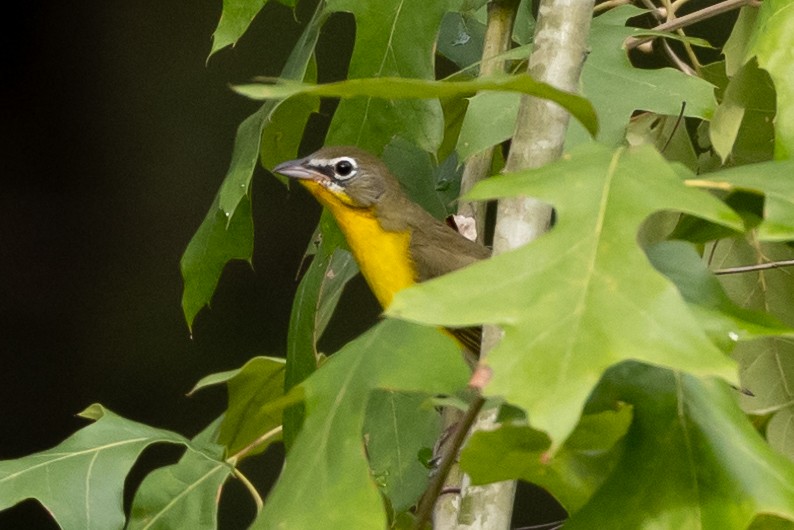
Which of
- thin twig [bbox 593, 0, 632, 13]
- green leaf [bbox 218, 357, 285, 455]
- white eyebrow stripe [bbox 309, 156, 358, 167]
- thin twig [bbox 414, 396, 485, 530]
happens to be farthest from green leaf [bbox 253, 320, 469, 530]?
white eyebrow stripe [bbox 309, 156, 358, 167]

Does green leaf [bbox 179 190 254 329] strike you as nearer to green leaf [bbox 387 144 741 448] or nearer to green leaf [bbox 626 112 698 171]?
green leaf [bbox 626 112 698 171]

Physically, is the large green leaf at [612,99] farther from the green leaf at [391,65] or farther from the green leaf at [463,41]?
the green leaf at [463,41]

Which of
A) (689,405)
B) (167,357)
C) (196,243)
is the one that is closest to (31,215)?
(167,357)

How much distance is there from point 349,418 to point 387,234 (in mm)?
1095

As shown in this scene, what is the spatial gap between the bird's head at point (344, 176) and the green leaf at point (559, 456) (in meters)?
0.75

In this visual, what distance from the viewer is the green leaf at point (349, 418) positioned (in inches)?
30.5

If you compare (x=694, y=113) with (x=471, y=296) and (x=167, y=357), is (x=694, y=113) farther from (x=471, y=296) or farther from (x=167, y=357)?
(x=167, y=357)

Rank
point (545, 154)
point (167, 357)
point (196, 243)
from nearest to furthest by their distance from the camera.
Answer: point (545, 154) < point (196, 243) < point (167, 357)

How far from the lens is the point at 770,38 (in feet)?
3.36

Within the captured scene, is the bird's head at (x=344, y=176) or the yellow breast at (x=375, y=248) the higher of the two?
the bird's head at (x=344, y=176)

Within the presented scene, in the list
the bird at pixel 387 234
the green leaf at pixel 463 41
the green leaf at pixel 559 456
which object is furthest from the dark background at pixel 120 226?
the green leaf at pixel 559 456

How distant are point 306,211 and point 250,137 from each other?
2781 millimetres

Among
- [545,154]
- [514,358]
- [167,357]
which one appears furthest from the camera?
[167,357]

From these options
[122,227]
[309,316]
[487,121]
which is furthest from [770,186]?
[122,227]
